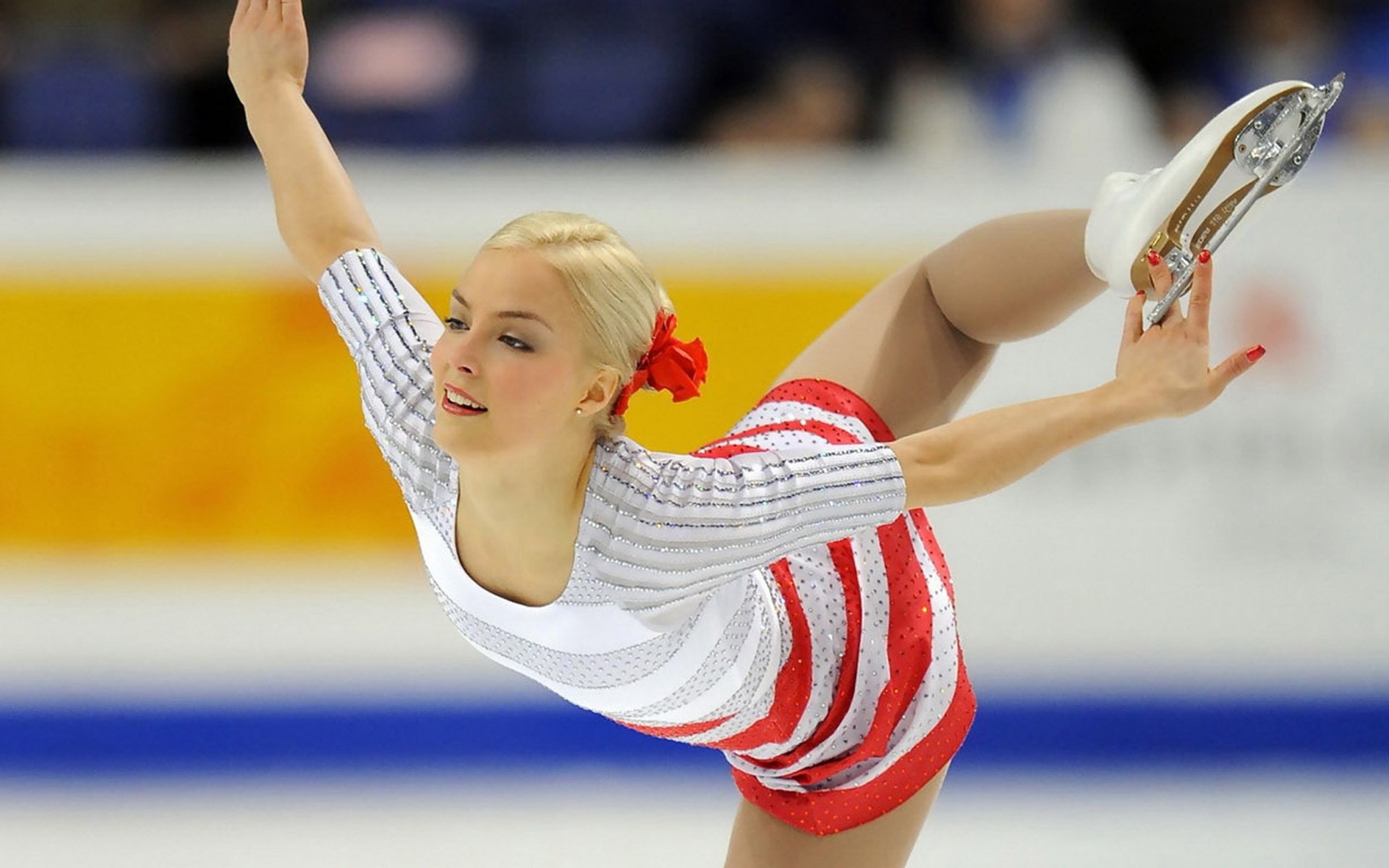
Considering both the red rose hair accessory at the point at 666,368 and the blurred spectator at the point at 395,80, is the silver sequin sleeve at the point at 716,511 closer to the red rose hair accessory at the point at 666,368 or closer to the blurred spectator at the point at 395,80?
the red rose hair accessory at the point at 666,368

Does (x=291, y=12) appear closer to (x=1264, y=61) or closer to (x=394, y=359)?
(x=394, y=359)

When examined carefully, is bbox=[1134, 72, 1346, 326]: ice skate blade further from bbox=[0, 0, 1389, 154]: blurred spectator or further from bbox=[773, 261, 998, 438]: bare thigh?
bbox=[0, 0, 1389, 154]: blurred spectator

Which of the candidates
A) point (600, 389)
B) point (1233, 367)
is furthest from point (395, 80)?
point (1233, 367)

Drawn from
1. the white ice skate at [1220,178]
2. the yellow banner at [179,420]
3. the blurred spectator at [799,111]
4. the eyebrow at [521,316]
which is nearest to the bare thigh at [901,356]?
the white ice skate at [1220,178]

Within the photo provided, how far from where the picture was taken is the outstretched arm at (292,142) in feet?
7.23

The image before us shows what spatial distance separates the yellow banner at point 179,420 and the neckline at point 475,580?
194cm

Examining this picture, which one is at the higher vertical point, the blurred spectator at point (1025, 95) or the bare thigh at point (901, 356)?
the blurred spectator at point (1025, 95)

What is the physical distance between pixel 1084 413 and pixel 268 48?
1.16 metres

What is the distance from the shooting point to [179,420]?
13.0 feet

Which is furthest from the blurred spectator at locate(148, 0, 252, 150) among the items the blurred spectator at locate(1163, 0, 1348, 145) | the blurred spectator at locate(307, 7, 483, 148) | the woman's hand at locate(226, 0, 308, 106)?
the blurred spectator at locate(1163, 0, 1348, 145)

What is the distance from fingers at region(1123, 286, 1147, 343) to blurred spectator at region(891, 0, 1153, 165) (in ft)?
7.64

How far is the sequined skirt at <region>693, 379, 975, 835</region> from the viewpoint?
2.32m

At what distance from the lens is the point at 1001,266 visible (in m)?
2.39

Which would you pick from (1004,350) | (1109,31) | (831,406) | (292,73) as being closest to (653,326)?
(831,406)
